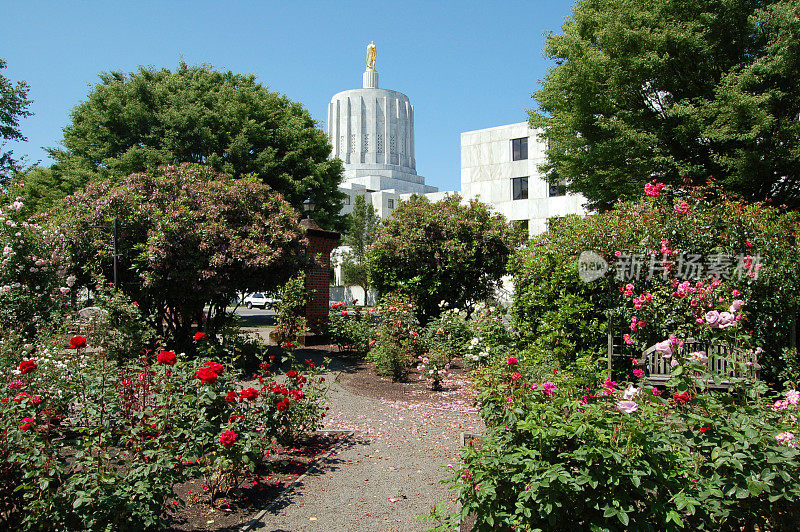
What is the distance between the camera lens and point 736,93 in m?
11.9

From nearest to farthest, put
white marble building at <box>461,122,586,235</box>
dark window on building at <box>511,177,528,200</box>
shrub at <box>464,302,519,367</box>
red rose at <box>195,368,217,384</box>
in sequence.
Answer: red rose at <box>195,368,217,384</box> < shrub at <box>464,302,519,367</box> < white marble building at <box>461,122,586,235</box> < dark window on building at <box>511,177,528,200</box>

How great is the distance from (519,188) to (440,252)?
1037 inches

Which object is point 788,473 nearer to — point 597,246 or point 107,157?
point 597,246

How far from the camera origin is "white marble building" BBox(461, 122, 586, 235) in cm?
3631

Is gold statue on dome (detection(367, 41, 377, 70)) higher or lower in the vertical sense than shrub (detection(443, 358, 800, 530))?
higher

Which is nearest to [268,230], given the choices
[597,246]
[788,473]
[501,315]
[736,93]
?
[501,315]

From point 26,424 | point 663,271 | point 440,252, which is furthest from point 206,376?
point 440,252

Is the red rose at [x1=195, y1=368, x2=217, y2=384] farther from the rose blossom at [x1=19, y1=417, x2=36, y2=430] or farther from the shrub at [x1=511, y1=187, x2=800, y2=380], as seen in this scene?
the shrub at [x1=511, y1=187, x2=800, y2=380]

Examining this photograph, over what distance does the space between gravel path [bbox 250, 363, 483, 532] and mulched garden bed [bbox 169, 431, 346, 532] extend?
0.54 ft

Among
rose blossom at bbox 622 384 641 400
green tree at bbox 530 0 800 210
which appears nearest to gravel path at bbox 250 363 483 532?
rose blossom at bbox 622 384 641 400

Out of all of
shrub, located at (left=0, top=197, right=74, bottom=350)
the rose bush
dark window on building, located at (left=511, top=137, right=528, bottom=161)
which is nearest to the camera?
the rose bush

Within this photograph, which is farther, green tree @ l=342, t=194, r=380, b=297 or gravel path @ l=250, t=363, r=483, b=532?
green tree @ l=342, t=194, r=380, b=297

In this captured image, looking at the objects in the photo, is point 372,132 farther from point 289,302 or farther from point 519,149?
point 289,302

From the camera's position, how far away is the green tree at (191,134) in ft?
66.5
